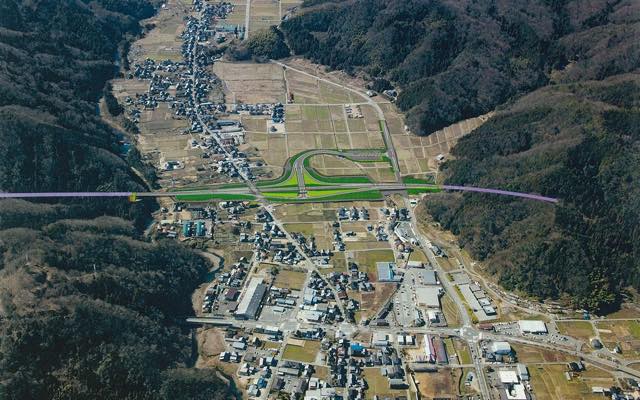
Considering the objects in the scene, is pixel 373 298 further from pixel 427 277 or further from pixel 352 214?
pixel 352 214

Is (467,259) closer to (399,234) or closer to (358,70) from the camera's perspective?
(399,234)

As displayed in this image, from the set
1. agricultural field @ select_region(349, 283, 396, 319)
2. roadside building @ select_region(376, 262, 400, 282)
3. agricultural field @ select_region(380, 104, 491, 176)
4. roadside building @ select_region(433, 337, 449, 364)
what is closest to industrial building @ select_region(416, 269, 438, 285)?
roadside building @ select_region(376, 262, 400, 282)

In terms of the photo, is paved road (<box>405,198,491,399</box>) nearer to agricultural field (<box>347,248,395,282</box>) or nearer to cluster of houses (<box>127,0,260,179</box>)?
agricultural field (<box>347,248,395,282</box>)

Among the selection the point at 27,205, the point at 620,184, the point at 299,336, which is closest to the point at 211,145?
the point at 27,205

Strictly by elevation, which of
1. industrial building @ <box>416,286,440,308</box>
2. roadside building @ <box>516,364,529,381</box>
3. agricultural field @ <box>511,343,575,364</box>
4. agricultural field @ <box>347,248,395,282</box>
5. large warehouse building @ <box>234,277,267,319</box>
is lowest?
roadside building @ <box>516,364,529,381</box>

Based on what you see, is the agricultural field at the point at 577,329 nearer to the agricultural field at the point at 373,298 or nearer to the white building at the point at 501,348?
the white building at the point at 501,348
